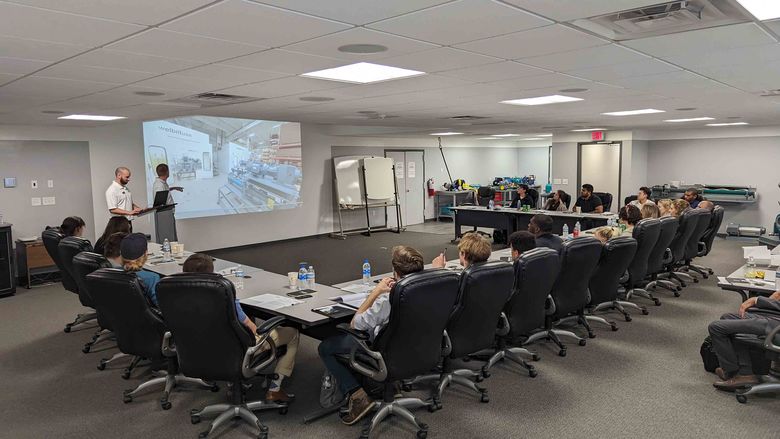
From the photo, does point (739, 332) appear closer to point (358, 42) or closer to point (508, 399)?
point (508, 399)

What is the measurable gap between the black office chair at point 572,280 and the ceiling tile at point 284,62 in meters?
2.34

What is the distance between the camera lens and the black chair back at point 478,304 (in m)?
3.30

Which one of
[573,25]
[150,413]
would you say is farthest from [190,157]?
[573,25]

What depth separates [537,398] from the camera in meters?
3.65

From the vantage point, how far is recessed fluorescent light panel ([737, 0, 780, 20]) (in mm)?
2314

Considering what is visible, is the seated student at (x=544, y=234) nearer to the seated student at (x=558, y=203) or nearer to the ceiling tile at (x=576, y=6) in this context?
the ceiling tile at (x=576, y=6)

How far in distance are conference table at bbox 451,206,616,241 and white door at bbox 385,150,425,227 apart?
2965 millimetres

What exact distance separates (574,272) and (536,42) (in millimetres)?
2071

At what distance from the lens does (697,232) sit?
684 cm

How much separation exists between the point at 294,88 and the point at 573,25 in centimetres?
273

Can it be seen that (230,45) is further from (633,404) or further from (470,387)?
(633,404)

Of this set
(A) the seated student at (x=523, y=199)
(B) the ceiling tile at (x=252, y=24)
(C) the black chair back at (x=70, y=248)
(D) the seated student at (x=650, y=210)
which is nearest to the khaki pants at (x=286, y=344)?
(B) the ceiling tile at (x=252, y=24)

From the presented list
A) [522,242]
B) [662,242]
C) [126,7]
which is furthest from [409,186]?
[126,7]

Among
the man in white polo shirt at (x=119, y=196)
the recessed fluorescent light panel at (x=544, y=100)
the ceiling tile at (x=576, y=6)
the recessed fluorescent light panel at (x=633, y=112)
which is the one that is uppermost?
the recessed fluorescent light panel at (x=633, y=112)
